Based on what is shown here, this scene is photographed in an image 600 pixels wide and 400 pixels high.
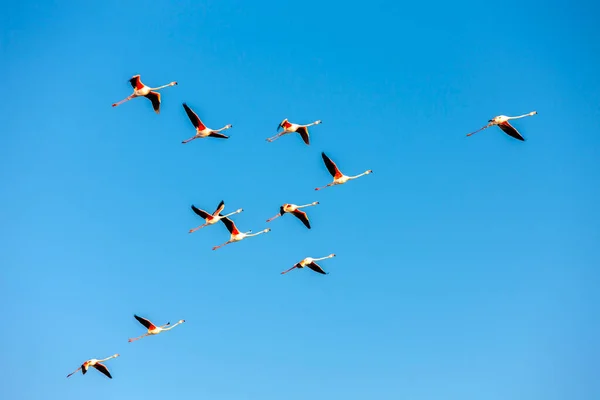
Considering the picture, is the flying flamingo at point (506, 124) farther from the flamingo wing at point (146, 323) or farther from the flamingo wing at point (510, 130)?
the flamingo wing at point (146, 323)

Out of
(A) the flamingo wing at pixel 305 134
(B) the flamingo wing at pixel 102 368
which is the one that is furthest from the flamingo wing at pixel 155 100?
(B) the flamingo wing at pixel 102 368

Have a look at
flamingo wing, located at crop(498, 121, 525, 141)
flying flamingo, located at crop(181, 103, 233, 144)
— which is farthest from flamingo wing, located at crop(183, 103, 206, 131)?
flamingo wing, located at crop(498, 121, 525, 141)

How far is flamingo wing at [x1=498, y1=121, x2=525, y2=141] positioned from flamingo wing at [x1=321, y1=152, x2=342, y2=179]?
7.51 meters

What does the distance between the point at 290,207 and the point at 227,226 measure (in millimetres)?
4317

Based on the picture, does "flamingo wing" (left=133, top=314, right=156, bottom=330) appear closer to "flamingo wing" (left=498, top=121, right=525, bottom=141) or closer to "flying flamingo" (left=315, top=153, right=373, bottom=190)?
"flying flamingo" (left=315, top=153, right=373, bottom=190)

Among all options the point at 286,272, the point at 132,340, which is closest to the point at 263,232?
the point at 286,272

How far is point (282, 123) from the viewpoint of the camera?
43938mm

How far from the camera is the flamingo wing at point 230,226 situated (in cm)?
4610

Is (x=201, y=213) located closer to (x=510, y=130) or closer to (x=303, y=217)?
(x=303, y=217)

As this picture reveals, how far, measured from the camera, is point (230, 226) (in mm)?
46375

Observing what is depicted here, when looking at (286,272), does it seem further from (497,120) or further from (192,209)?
(497,120)

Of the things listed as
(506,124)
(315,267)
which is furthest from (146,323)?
(506,124)

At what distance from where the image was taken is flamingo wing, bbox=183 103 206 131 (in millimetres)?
44000

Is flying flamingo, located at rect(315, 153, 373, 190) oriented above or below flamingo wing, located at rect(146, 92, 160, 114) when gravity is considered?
below
